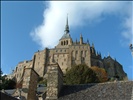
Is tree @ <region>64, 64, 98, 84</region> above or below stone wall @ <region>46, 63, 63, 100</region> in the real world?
above

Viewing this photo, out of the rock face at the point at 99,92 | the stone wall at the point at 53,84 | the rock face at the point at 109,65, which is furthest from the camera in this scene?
the rock face at the point at 109,65

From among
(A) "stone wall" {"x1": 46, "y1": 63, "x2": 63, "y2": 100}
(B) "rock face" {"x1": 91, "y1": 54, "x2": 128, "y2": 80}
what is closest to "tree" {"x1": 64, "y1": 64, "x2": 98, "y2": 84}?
(A) "stone wall" {"x1": 46, "y1": 63, "x2": 63, "y2": 100}

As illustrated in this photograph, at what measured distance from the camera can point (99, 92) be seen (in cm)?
1825

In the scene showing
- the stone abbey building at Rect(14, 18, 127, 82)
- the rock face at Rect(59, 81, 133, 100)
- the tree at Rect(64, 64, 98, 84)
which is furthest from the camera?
the stone abbey building at Rect(14, 18, 127, 82)

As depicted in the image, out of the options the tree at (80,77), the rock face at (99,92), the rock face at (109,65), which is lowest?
the rock face at (99,92)

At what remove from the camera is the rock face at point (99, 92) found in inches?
Result: 687

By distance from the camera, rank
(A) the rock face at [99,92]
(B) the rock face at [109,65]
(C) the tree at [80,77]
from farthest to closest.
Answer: (B) the rock face at [109,65] < (C) the tree at [80,77] < (A) the rock face at [99,92]

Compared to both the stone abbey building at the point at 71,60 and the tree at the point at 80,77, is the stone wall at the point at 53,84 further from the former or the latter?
the stone abbey building at the point at 71,60

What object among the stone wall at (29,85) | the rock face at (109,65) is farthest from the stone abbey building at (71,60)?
the stone wall at (29,85)

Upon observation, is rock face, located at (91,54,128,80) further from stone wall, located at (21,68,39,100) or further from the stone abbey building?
stone wall, located at (21,68,39,100)

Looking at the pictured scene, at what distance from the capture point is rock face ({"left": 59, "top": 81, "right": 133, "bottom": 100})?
17.5 meters

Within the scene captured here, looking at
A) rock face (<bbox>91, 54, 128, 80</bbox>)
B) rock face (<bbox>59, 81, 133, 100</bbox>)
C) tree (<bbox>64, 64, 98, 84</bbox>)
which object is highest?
rock face (<bbox>91, 54, 128, 80</bbox>)

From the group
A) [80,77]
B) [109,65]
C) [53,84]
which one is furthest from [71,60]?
[53,84]

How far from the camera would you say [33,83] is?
18.9m
